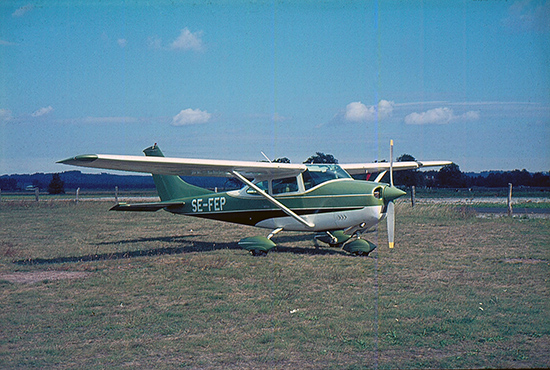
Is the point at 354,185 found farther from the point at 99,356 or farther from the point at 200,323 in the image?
the point at 99,356

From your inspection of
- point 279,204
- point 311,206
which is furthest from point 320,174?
point 279,204

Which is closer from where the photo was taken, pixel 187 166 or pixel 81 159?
pixel 81 159

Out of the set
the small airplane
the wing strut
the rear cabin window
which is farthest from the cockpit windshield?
the rear cabin window

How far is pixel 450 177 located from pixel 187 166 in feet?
238

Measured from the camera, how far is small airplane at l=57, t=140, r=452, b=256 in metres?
10.9

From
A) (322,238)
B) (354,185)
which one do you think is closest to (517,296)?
(354,185)

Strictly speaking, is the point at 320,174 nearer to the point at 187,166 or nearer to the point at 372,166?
the point at 187,166

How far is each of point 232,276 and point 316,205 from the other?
3763mm

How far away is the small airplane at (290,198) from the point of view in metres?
10.9

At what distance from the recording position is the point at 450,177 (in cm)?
7644

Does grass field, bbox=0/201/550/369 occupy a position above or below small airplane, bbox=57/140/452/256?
below

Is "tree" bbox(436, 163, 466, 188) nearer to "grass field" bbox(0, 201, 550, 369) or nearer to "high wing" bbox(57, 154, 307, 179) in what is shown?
"grass field" bbox(0, 201, 550, 369)

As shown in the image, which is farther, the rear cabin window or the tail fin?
the tail fin

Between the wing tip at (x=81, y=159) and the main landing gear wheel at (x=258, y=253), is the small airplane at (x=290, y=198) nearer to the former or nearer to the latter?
the main landing gear wheel at (x=258, y=253)
